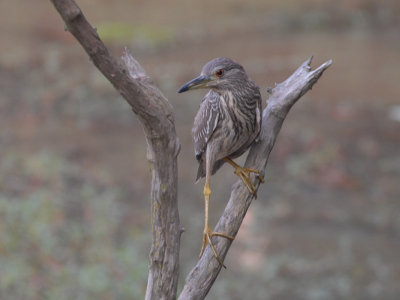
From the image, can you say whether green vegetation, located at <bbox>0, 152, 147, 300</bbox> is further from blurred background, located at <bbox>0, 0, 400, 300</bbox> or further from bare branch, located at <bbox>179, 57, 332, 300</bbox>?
bare branch, located at <bbox>179, 57, 332, 300</bbox>

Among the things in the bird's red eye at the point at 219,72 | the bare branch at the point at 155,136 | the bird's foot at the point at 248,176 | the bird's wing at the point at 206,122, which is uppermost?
the bird's red eye at the point at 219,72

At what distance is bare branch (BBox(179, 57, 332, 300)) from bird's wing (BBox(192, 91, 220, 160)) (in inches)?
8.7

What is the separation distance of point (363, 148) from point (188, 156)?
1868 millimetres

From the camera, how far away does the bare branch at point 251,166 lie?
2543mm

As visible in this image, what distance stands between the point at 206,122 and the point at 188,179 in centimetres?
367

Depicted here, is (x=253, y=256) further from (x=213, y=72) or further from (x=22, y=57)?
(x=22, y=57)

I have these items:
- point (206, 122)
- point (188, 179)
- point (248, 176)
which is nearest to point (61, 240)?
point (188, 179)

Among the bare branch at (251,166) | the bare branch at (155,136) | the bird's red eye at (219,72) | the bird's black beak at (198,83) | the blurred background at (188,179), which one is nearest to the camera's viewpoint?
the bare branch at (155,136)

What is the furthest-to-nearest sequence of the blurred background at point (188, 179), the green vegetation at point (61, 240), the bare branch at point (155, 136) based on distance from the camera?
the blurred background at point (188, 179) < the green vegetation at point (61, 240) < the bare branch at point (155, 136)

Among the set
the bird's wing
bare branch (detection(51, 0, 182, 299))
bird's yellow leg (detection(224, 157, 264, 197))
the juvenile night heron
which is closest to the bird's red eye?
the juvenile night heron

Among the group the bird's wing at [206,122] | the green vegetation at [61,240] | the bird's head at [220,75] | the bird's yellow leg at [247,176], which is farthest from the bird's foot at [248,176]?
the green vegetation at [61,240]

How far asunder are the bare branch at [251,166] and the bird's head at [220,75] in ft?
0.68

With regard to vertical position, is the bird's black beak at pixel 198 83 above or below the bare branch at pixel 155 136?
above

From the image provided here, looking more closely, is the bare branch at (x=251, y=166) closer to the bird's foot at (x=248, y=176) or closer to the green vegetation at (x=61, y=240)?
the bird's foot at (x=248, y=176)
